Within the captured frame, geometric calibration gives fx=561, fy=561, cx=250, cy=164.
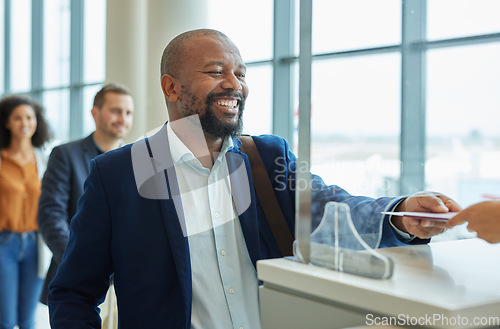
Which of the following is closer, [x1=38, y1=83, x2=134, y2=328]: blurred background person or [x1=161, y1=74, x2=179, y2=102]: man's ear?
[x1=161, y1=74, x2=179, y2=102]: man's ear

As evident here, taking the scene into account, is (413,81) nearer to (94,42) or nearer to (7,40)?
(94,42)

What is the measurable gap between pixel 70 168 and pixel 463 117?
2236 millimetres

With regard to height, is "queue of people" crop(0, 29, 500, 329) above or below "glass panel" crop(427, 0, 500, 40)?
below

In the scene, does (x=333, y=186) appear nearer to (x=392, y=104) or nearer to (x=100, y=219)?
(x=392, y=104)

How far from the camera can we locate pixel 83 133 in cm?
837

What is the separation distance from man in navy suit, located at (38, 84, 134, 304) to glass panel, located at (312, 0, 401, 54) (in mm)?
2128

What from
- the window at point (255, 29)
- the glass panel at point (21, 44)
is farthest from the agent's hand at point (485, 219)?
the glass panel at point (21, 44)

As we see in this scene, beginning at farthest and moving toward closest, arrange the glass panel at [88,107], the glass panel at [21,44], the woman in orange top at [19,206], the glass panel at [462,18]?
the glass panel at [21,44], the glass panel at [88,107], the woman in orange top at [19,206], the glass panel at [462,18]

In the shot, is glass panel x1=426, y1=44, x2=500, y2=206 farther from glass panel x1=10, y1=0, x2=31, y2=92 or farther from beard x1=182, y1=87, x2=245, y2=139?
glass panel x1=10, y1=0, x2=31, y2=92

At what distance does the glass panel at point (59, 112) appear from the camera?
841 centimetres

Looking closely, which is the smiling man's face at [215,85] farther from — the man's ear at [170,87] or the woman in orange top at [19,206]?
the woman in orange top at [19,206]

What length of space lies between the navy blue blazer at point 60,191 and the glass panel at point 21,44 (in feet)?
22.3

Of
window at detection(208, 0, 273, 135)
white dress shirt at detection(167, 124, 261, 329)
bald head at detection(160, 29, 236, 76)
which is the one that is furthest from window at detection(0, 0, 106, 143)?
white dress shirt at detection(167, 124, 261, 329)

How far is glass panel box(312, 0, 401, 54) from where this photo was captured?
1145mm
